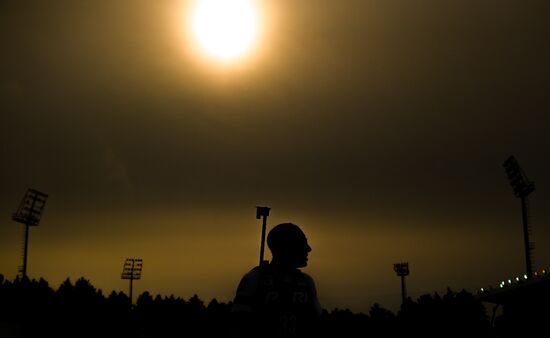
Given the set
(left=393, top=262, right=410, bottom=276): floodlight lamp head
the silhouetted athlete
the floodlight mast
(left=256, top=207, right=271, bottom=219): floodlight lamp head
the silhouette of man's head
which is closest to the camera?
the silhouetted athlete

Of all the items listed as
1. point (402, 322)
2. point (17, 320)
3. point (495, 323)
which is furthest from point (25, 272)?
point (402, 322)

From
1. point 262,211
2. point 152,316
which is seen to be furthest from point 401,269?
point 262,211

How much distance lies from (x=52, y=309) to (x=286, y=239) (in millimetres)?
85023

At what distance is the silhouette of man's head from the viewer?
6094 millimetres

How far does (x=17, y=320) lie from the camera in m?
82.9

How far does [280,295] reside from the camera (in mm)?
5945

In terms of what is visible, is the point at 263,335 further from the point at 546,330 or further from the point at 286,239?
the point at 546,330

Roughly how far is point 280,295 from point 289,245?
41cm

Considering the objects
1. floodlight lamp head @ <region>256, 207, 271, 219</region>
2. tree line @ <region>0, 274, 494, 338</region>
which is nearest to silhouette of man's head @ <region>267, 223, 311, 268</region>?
floodlight lamp head @ <region>256, 207, 271, 219</region>

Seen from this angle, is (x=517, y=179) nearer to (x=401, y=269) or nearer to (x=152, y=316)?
(x=401, y=269)

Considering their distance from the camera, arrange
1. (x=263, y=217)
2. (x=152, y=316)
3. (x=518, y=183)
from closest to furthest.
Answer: (x=263, y=217)
(x=518, y=183)
(x=152, y=316)

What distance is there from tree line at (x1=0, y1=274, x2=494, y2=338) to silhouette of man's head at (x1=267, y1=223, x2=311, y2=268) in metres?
54.7

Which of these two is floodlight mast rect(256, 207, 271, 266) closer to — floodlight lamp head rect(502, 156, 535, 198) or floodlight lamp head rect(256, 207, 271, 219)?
floodlight lamp head rect(256, 207, 271, 219)

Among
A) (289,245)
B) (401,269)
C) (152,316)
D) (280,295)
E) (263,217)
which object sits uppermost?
(401,269)
